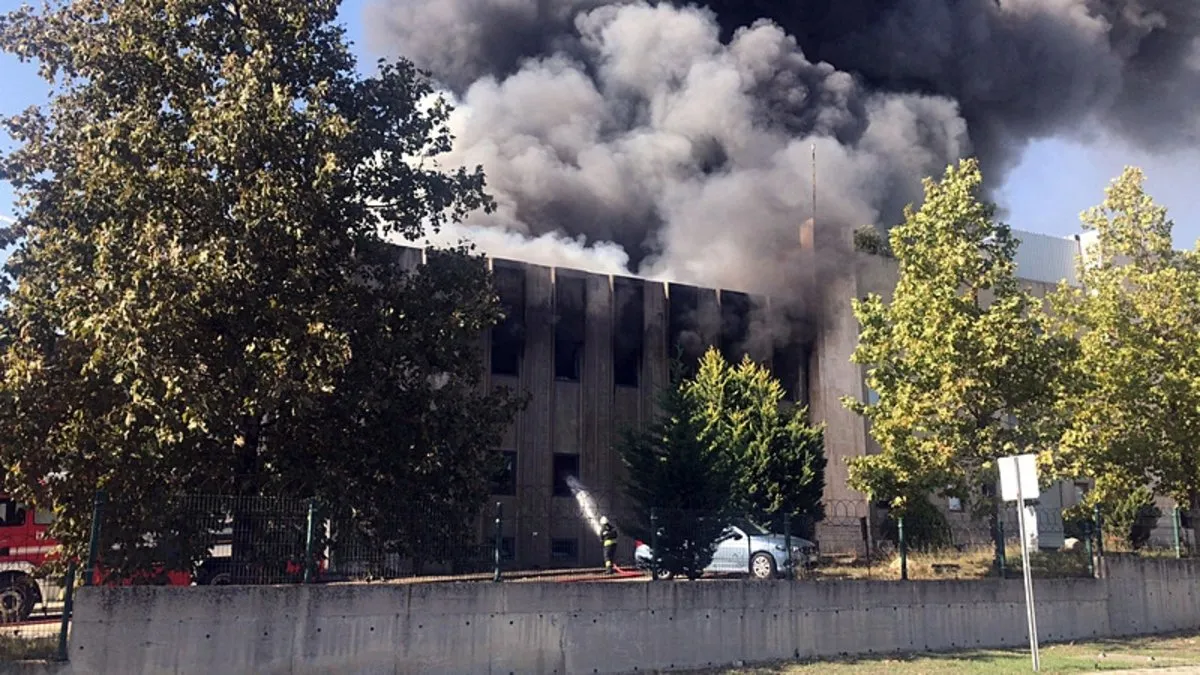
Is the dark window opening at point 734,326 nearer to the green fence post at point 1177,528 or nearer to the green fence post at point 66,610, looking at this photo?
the green fence post at point 1177,528

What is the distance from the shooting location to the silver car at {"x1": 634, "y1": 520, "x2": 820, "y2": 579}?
48.8 ft

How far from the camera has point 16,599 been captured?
520 inches

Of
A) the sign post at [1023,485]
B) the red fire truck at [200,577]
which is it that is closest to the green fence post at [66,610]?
the red fire truck at [200,577]

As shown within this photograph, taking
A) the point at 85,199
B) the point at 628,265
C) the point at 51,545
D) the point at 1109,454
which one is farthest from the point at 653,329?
the point at 85,199

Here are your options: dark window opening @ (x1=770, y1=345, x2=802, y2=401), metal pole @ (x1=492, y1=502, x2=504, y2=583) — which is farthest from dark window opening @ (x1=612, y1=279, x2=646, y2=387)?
metal pole @ (x1=492, y1=502, x2=504, y2=583)

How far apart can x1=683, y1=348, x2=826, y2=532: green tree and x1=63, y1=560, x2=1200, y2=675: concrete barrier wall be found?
5.70 meters

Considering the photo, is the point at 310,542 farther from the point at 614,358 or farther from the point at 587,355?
the point at 614,358

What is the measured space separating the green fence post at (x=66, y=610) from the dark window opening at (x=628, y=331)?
1719cm

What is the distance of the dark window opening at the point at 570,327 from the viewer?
83.9 ft

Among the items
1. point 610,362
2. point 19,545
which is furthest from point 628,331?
point 19,545

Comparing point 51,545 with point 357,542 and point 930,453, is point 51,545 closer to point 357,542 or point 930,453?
point 357,542

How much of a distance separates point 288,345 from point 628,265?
18302mm

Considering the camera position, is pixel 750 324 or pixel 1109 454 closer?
pixel 1109 454

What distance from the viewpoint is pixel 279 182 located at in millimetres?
11117
